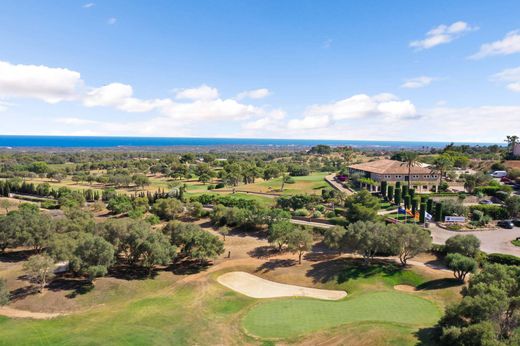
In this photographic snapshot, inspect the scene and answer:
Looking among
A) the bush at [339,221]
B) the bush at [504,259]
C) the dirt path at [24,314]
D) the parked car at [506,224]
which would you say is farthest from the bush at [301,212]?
the dirt path at [24,314]

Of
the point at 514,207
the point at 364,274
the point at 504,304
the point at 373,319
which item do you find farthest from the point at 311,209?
the point at 504,304

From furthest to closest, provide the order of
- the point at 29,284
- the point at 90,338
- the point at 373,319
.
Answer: the point at 29,284 → the point at 373,319 → the point at 90,338

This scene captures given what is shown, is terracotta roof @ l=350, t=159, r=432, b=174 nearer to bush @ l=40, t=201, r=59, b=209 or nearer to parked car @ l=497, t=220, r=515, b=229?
parked car @ l=497, t=220, r=515, b=229

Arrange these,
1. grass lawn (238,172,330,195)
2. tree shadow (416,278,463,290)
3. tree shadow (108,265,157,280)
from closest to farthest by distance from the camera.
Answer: tree shadow (416,278,463,290) → tree shadow (108,265,157,280) → grass lawn (238,172,330,195)

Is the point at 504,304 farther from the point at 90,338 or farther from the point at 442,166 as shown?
the point at 442,166

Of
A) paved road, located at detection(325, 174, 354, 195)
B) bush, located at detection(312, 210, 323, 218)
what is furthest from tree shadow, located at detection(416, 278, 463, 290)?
paved road, located at detection(325, 174, 354, 195)

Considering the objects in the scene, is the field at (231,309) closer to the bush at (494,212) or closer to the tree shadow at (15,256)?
the tree shadow at (15,256)

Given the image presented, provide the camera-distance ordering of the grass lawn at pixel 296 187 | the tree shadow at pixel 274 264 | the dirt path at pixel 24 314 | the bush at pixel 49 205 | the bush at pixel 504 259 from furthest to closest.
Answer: the grass lawn at pixel 296 187
the bush at pixel 49 205
the tree shadow at pixel 274 264
the bush at pixel 504 259
the dirt path at pixel 24 314
